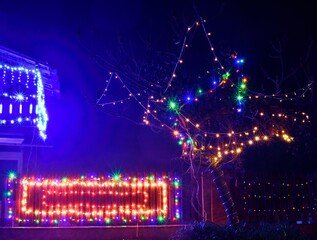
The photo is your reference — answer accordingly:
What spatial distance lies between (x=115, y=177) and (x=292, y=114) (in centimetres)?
522

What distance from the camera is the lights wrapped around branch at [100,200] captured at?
11.4 meters

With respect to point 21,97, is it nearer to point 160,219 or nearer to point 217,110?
point 160,219

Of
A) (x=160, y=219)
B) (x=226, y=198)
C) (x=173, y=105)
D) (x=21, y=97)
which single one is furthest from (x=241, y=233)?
(x=21, y=97)

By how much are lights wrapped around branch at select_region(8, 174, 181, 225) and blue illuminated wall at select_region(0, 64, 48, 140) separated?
279 cm

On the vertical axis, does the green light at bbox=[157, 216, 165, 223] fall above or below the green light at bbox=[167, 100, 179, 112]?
below

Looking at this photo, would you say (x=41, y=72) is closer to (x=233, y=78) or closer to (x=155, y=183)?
(x=155, y=183)

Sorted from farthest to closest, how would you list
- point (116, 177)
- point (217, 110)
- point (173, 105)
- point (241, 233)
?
point (116, 177) < point (217, 110) < point (173, 105) < point (241, 233)

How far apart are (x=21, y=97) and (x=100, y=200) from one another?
469cm

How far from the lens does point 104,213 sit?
1159 cm

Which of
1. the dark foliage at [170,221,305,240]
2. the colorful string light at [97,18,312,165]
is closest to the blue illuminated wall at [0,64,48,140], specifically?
the colorful string light at [97,18,312,165]

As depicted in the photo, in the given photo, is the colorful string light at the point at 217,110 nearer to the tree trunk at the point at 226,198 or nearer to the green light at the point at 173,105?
the green light at the point at 173,105

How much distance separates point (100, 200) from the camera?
1165 centimetres

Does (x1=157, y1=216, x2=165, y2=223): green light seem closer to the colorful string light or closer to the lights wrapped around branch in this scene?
the lights wrapped around branch

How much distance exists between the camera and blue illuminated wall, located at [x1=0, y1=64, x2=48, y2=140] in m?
13.4
